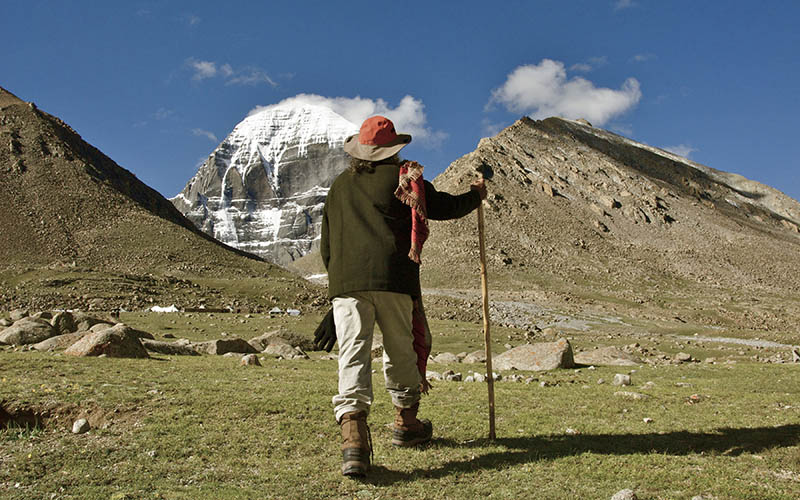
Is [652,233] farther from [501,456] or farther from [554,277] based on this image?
[501,456]

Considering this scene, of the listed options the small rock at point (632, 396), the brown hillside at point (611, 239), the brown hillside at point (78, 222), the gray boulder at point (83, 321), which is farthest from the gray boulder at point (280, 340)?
the brown hillside at point (611, 239)

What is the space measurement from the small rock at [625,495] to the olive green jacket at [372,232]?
8.37 feet

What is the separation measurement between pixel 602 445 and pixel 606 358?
14725 millimetres

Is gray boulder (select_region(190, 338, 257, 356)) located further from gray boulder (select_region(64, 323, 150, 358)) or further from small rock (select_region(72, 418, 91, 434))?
small rock (select_region(72, 418, 91, 434))

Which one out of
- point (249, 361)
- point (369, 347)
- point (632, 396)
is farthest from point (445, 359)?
point (369, 347)

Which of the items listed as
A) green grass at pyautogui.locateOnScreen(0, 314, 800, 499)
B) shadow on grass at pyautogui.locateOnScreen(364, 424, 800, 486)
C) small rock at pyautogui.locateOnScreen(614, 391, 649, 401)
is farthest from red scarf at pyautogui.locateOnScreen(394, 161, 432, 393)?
small rock at pyautogui.locateOnScreen(614, 391, 649, 401)

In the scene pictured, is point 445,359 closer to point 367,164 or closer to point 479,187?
point 479,187

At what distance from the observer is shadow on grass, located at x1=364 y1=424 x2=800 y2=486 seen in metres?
5.35

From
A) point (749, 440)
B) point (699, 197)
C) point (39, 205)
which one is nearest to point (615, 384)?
point (749, 440)

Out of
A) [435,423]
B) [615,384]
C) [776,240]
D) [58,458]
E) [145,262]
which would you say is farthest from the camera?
[776,240]

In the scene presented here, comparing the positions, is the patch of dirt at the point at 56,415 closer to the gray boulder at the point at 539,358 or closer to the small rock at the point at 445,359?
the gray boulder at the point at 539,358

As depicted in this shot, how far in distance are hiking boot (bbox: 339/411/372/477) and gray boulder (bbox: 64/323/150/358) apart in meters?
8.48

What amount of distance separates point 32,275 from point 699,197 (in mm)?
133252

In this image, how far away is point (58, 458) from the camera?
5363 mm
